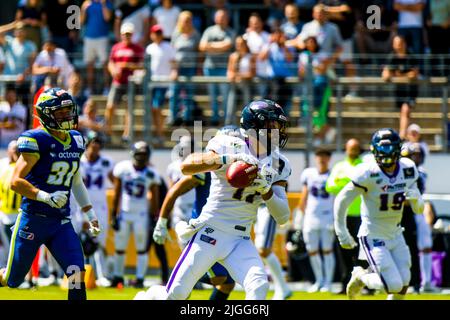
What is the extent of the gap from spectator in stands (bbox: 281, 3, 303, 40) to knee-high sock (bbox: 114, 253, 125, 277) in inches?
161

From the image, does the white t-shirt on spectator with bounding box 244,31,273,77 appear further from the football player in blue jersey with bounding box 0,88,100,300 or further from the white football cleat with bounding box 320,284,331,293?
the football player in blue jersey with bounding box 0,88,100,300

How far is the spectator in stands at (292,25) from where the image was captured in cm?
1494

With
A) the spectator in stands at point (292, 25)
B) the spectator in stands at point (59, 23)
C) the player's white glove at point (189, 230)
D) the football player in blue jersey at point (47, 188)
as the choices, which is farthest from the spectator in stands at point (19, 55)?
the player's white glove at point (189, 230)

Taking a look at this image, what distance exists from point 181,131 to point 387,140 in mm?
5623

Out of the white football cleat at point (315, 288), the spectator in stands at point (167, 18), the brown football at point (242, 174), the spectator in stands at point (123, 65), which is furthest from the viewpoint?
the spectator in stands at point (167, 18)

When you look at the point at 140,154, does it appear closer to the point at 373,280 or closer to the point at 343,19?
the point at 343,19

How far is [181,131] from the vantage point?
46.8ft

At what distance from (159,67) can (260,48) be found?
4.57 feet

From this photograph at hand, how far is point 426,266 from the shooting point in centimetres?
1241

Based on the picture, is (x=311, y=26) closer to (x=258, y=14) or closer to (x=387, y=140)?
(x=258, y=14)

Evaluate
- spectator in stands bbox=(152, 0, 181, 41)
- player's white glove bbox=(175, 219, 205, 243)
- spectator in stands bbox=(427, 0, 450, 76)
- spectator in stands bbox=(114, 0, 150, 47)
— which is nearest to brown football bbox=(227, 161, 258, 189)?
player's white glove bbox=(175, 219, 205, 243)

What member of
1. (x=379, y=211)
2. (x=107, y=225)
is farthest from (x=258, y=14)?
(x=379, y=211)

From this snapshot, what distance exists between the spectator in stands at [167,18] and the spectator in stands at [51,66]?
149cm

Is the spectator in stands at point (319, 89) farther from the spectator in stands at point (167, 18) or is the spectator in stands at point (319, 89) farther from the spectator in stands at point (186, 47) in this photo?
the spectator in stands at point (167, 18)
